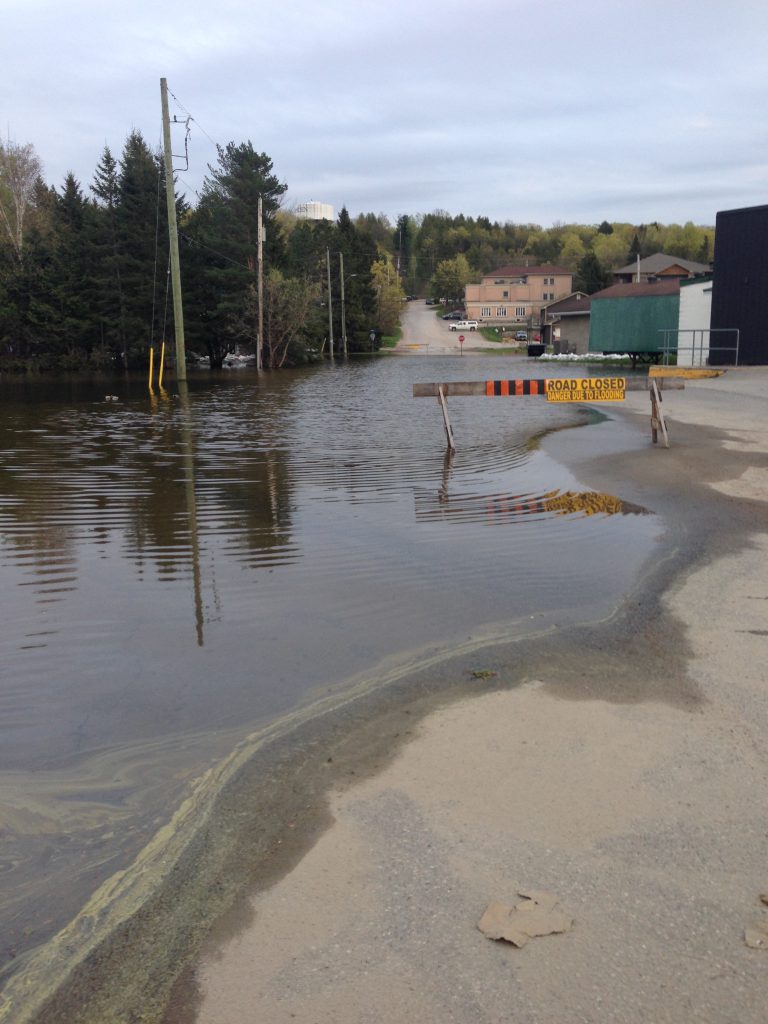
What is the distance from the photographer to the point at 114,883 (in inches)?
137

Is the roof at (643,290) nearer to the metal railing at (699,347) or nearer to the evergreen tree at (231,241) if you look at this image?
the metal railing at (699,347)

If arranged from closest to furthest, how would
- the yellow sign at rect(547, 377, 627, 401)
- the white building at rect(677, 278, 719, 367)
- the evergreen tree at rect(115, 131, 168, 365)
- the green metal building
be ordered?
the yellow sign at rect(547, 377, 627, 401) < the white building at rect(677, 278, 719, 367) < the green metal building < the evergreen tree at rect(115, 131, 168, 365)

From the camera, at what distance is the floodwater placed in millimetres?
4191

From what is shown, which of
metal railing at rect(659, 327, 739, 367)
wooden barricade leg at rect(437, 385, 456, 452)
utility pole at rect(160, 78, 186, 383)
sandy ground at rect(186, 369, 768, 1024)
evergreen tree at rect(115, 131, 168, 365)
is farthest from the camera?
evergreen tree at rect(115, 131, 168, 365)

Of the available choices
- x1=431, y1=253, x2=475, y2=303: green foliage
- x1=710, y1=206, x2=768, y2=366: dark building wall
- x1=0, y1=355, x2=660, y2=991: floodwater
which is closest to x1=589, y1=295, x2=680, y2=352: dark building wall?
x1=710, y1=206, x2=768, y2=366: dark building wall

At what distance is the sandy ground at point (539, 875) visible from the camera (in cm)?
275

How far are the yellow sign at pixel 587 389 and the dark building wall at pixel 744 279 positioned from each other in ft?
94.9

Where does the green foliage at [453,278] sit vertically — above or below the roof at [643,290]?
above

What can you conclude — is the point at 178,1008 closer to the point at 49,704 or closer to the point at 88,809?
the point at 88,809

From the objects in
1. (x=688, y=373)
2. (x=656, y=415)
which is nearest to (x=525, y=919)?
(x=656, y=415)

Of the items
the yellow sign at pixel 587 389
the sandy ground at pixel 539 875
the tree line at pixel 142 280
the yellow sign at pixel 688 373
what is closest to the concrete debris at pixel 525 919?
the sandy ground at pixel 539 875

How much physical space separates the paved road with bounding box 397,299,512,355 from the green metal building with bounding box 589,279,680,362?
38.2 metres

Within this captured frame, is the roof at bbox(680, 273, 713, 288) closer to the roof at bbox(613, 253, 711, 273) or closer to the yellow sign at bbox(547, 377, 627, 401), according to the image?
the yellow sign at bbox(547, 377, 627, 401)

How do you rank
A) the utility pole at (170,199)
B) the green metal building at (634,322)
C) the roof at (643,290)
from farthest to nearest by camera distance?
the roof at (643,290)
the green metal building at (634,322)
the utility pole at (170,199)
